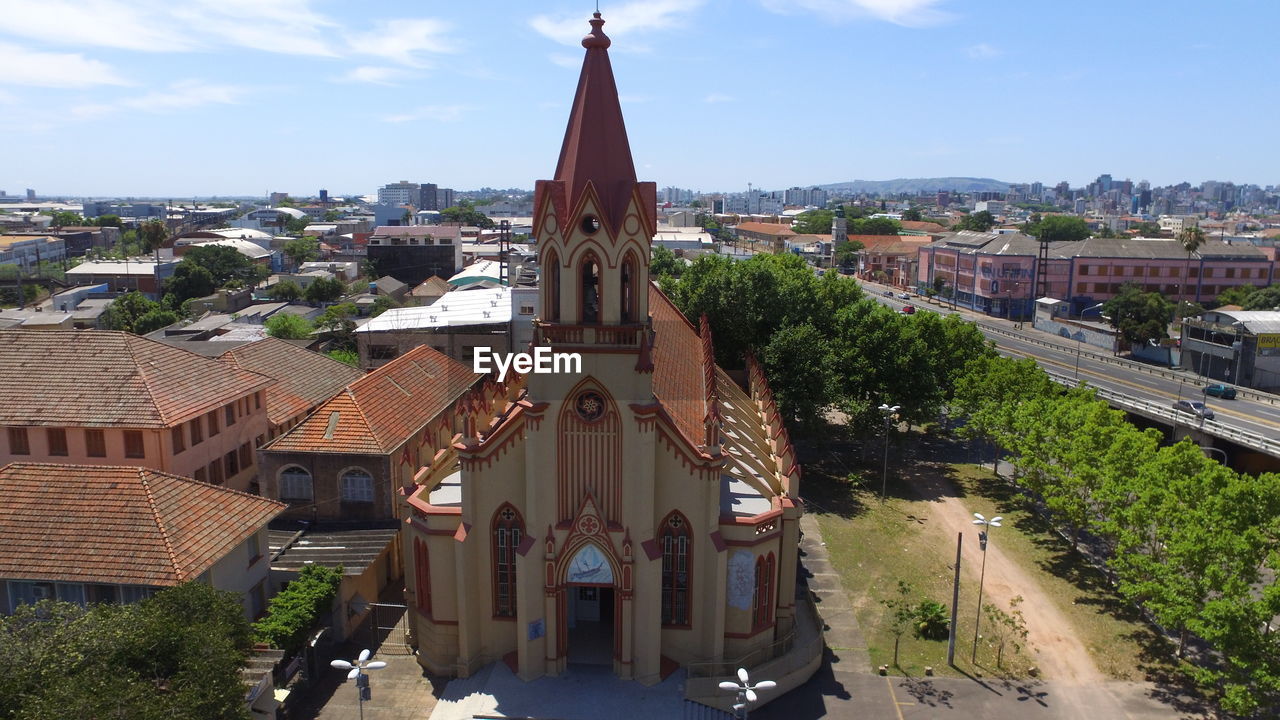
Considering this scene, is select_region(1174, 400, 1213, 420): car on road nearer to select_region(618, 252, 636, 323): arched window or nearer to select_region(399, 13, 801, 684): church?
select_region(399, 13, 801, 684): church

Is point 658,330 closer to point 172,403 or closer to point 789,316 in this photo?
point 789,316

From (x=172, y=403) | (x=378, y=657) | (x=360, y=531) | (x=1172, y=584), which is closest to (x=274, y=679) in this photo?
(x=378, y=657)

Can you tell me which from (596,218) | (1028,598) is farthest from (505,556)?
(1028,598)

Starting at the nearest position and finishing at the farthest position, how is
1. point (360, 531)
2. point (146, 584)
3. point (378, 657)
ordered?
1. point (146, 584)
2. point (378, 657)
3. point (360, 531)

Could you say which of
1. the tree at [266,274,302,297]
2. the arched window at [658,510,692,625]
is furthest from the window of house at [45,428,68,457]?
the tree at [266,274,302,297]

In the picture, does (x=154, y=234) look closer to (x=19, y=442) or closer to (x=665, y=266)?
(x=665, y=266)
